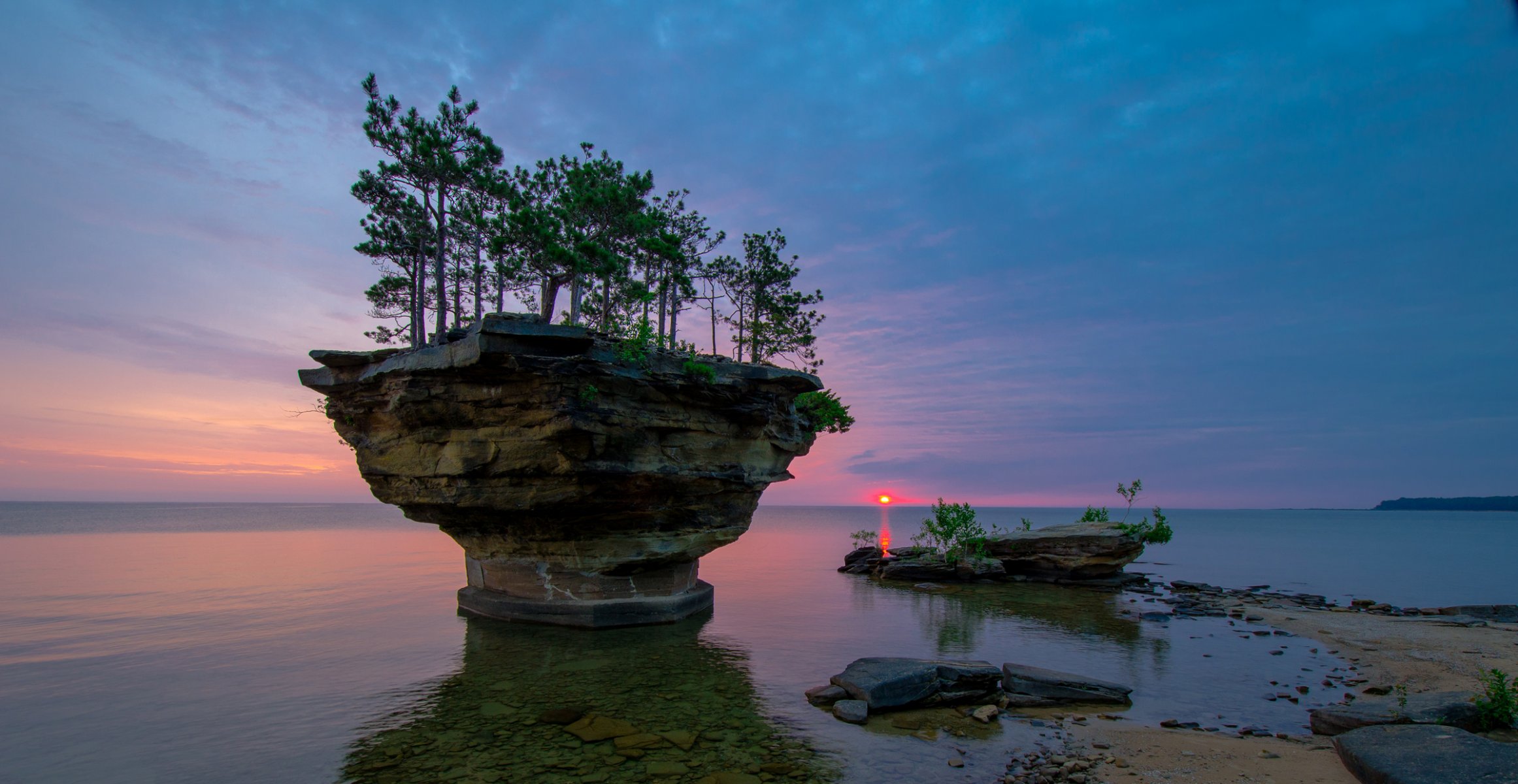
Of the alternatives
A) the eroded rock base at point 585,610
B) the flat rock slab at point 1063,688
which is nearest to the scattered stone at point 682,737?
the flat rock slab at point 1063,688

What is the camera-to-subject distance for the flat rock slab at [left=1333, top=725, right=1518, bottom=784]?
7.70 meters

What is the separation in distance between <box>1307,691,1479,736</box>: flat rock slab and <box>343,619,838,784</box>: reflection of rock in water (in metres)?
8.77

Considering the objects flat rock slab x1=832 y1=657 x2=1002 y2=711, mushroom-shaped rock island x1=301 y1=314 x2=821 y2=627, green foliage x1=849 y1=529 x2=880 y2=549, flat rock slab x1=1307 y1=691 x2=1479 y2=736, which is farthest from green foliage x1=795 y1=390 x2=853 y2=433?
green foliage x1=849 y1=529 x2=880 y2=549

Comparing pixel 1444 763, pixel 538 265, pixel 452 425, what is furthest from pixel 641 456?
pixel 1444 763

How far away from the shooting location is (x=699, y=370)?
56.9 feet

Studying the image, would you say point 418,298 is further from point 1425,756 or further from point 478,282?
point 1425,756

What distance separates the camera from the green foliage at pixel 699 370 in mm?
17234

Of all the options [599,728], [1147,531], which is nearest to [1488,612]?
[1147,531]

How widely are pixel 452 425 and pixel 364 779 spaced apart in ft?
31.8

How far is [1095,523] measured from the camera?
35.1 meters

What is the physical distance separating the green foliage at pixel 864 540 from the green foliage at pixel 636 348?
31973 millimetres

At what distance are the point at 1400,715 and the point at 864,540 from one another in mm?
46514

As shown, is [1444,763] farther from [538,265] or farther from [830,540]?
[830,540]

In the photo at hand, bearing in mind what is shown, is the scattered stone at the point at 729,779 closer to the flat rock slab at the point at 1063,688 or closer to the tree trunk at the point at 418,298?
the flat rock slab at the point at 1063,688
